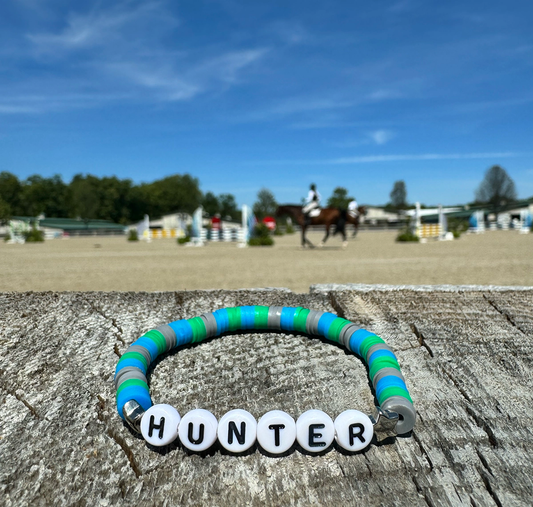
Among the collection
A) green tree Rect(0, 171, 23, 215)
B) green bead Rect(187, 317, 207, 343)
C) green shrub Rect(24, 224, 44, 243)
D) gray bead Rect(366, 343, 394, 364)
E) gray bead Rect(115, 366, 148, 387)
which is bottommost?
green shrub Rect(24, 224, 44, 243)

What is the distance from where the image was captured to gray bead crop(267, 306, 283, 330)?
2.00 m

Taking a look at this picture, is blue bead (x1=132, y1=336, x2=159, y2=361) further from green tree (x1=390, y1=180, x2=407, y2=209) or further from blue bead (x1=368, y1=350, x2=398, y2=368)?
green tree (x1=390, y1=180, x2=407, y2=209)

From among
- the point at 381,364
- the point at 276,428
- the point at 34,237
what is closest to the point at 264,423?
the point at 276,428

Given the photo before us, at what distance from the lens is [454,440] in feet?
4.63

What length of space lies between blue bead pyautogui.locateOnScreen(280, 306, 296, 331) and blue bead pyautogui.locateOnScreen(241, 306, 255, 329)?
131 mm

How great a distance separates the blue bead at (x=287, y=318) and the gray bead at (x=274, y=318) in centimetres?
1

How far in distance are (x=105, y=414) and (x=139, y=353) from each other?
0.25 m

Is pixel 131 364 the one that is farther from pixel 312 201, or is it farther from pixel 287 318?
pixel 312 201

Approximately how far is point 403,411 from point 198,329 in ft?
2.95

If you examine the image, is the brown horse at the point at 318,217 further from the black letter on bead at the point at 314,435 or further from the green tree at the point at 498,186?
the green tree at the point at 498,186

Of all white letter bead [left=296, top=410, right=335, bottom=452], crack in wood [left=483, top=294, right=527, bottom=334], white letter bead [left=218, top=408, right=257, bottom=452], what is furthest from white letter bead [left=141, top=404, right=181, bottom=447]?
crack in wood [left=483, top=294, right=527, bottom=334]

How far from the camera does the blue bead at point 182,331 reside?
1902 millimetres

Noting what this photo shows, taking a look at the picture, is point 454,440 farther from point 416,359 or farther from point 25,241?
point 25,241

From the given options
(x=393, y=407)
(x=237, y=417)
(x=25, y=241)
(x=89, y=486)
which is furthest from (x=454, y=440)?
(x=25, y=241)
